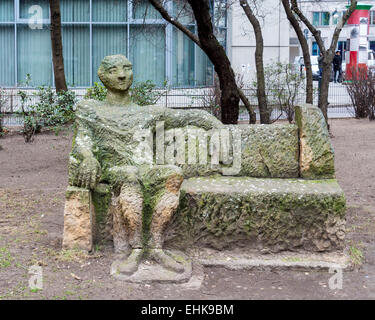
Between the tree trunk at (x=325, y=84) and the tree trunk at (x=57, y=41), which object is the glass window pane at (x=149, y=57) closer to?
the tree trunk at (x=57, y=41)

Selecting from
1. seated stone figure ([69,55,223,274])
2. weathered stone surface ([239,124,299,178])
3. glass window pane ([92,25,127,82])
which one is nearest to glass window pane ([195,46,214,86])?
glass window pane ([92,25,127,82])

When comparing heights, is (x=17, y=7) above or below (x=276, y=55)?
above

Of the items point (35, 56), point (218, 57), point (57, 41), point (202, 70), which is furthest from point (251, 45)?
point (218, 57)

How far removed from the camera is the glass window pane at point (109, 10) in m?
17.2

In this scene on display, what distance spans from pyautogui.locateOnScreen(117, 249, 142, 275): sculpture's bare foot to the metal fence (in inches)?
270

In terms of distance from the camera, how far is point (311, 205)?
5039 mm

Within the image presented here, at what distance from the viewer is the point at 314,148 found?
18.0 ft

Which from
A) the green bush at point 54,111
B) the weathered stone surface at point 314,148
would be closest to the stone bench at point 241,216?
the weathered stone surface at point 314,148

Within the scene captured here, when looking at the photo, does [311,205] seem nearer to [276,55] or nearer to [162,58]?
[162,58]

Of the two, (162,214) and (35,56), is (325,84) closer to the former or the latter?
(162,214)

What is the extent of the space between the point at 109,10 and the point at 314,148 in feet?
42.0
